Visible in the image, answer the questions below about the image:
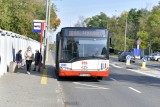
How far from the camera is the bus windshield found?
21.7 m

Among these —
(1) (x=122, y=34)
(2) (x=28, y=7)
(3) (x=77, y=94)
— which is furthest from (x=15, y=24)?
(1) (x=122, y=34)

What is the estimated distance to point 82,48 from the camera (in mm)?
21719

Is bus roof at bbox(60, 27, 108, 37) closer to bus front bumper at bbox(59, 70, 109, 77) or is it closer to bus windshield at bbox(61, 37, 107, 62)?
bus windshield at bbox(61, 37, 107, 62)

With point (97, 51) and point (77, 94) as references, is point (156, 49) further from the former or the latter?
point (77, 94)

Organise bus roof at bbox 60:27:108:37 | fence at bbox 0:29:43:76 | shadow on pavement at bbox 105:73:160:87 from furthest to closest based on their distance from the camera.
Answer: shadow on pavement at bbox 105:73:160:87, bus roof at bbox 60:27:108:37, fence at bbox 0:29:43:76

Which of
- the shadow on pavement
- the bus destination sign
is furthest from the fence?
the shadow on pavement

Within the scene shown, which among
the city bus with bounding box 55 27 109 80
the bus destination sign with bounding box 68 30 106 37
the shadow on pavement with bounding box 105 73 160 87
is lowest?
the shadow on pavement with bounding box 105 73 160 87

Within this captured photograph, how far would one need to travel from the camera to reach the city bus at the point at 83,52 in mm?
21578

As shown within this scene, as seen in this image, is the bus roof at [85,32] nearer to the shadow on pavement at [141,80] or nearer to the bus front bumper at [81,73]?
the bus front bumper at [81,73]

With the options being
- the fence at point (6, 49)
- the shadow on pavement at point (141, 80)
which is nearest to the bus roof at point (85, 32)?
the fence at point (6, 49)

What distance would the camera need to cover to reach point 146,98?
51.4 feet

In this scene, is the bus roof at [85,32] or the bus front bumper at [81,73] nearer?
the bus front bumper at [81,73]

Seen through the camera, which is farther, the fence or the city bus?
the city bus

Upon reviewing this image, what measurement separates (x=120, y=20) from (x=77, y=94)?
107 meters
